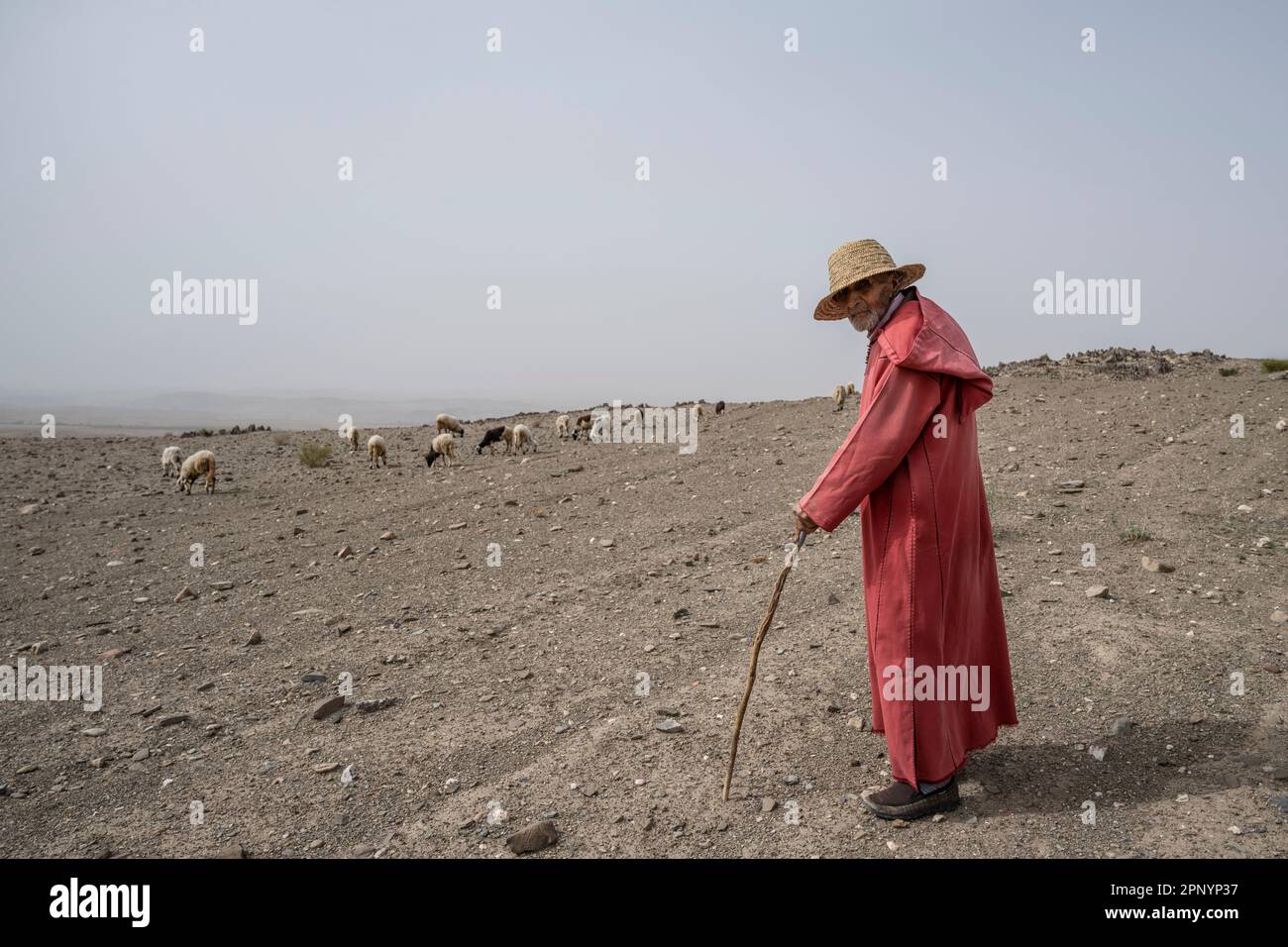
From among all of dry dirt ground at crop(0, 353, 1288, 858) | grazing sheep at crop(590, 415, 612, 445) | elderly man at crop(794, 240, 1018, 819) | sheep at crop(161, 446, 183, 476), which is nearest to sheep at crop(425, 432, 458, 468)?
grazing sheep at crop(590, 415, 612, 445)

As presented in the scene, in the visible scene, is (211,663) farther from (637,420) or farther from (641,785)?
(637,420)

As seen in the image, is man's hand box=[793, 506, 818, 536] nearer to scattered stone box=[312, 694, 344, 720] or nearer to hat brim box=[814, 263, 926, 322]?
hat brim box=[814, 263, 926, 322]

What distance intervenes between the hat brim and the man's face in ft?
0.11

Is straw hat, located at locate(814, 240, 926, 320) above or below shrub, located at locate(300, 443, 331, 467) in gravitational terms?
above

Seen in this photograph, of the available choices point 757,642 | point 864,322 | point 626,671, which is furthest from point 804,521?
point 626,671

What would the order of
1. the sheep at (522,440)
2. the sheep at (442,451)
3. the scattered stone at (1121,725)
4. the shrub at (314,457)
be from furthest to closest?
1. the sheep at (522,440)
2. the shrub at (314,457)
3. the sheep at (442,451)
4. the scattered stone at (1121,725)

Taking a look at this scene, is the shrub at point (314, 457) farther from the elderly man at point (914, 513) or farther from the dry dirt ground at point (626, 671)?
the elderly man at point (914, 513)

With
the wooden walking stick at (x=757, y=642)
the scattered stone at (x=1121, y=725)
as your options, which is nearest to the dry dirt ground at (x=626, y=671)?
the scattered stone at (x=1121, y=725)

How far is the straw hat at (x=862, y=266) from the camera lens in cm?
327

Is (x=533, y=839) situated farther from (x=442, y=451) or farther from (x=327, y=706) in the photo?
(x=442, y=451)

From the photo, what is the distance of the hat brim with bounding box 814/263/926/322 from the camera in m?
3.28

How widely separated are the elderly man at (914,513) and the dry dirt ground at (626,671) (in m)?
0.34

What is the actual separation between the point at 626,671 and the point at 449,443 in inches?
410

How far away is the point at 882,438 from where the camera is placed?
3.15m
